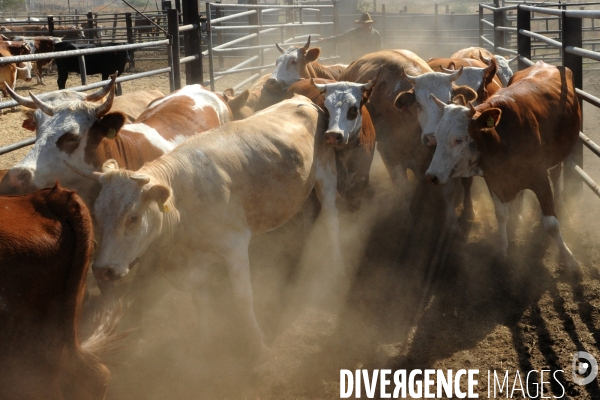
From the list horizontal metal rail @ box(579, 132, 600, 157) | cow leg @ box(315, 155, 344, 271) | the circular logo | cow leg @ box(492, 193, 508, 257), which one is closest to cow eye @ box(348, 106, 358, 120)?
cow leg @ box(315, 155, 344, 271)

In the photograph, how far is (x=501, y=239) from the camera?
211 inches

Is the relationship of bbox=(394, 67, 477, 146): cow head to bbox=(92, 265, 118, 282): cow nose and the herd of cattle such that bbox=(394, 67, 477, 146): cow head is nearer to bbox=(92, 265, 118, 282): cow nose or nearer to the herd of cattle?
the herd of cattle

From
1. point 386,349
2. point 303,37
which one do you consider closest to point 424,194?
point 386,349

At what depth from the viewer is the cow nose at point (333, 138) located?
16.2ft

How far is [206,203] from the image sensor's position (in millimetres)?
3977

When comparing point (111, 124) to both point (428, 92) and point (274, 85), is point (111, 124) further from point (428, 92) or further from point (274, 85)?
point (274, 85)

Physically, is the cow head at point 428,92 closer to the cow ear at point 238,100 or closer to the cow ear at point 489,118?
the cow ear at point 489,118

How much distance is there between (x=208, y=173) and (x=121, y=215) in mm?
692

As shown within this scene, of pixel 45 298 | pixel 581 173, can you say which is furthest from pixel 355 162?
pixel 45 298

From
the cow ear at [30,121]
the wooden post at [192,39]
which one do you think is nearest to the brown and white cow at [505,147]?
the cow ear at [30,121]

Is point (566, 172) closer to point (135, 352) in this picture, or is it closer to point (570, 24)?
point (570, 24)

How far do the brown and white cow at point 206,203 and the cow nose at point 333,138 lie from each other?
20 centimetres

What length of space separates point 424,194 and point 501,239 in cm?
134

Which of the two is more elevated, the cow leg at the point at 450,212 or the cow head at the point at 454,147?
the cow head at the point at 454,147
